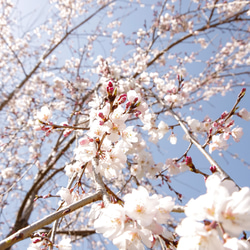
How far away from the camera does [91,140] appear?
1.33m

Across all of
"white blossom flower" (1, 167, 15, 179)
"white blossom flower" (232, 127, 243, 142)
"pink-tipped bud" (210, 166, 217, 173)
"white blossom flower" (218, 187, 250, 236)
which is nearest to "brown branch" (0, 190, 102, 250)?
"white blossom flower" (218, 187, 250, 236)

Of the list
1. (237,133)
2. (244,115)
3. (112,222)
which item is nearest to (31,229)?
(112,222)

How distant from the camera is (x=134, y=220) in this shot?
866 millimetres

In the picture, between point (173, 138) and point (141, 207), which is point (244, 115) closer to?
point (173, 138)

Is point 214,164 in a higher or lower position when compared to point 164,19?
lower

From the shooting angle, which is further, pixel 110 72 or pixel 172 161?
pixel 110 72

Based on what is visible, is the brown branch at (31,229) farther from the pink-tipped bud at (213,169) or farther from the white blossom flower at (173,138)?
the white blossom flower at (173,138)

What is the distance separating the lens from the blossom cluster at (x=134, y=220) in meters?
0.81

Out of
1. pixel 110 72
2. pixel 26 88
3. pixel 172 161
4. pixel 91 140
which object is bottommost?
pixel 172 161

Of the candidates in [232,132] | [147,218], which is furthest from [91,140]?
[232,132]

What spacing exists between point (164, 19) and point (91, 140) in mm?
5724

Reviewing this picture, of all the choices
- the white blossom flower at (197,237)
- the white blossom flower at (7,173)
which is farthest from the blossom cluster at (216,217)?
the white blossom flower at (7,173)

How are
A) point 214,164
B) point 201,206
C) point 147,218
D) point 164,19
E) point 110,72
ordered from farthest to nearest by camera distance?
1. point 164,19
2. point 110,72
3. point 214,164
4. point 147,218
5. point 201,206

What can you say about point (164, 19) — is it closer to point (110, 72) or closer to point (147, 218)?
point (110, 72)
